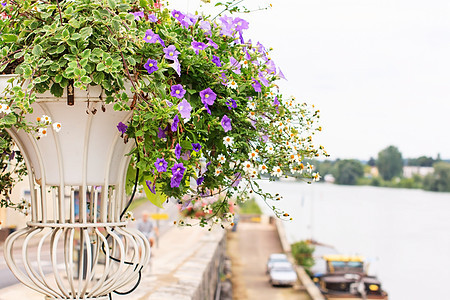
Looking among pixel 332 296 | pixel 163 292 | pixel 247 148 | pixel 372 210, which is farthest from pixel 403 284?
pixel 372 210

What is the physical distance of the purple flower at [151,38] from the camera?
119 centimetres

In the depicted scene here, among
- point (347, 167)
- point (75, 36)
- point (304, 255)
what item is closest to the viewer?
point (75, 36)

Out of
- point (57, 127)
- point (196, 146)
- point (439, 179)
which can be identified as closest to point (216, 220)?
point (196, 146)

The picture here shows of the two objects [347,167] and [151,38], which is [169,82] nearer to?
[151,38]

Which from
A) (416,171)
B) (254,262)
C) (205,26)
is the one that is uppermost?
(416,171)

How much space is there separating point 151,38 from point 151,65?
6 cm

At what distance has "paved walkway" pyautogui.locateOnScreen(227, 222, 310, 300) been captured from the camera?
2097cm

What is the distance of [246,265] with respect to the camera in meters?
27.3

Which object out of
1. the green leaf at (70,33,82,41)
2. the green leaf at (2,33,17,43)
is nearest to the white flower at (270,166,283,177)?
the green leaf at (70,33,82,41)

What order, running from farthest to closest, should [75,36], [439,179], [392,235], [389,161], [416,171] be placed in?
[416,171]
[439,179]
[389,161]
[392,235]
[75,36]

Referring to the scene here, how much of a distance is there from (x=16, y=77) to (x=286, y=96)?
0.66 meters

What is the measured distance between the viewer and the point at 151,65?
119 cm

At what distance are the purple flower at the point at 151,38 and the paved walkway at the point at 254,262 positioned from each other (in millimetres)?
18332

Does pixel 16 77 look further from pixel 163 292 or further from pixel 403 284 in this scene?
pixel 403 284
